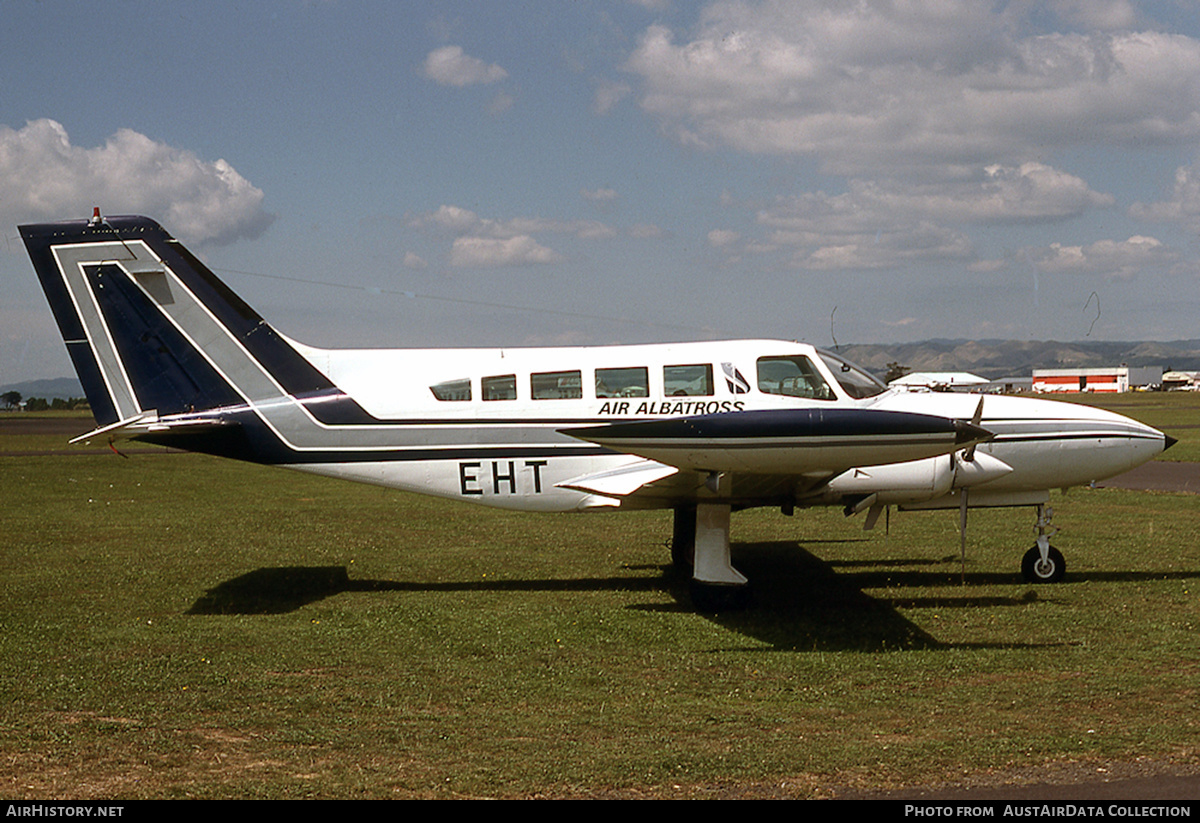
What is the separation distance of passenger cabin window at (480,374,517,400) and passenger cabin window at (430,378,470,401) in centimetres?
20

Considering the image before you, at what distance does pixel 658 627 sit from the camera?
10133 mm

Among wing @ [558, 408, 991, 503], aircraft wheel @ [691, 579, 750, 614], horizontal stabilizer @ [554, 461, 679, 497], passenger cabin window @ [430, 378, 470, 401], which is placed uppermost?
passenger cabin window @ [430, 378, 470, 401]

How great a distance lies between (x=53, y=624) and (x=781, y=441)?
7.48 meters

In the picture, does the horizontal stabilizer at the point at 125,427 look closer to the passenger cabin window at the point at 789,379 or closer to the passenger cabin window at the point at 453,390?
the passenger cabin window at the point at 453,390

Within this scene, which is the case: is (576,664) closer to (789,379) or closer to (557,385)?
(557,385)

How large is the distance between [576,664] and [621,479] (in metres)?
3.16

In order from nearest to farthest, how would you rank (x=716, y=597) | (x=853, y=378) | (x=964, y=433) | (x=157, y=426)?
(x=964, y=433), (x=716, y=597), (x=157, y=426), (x=853, y=378)

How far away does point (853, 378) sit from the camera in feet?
38.8

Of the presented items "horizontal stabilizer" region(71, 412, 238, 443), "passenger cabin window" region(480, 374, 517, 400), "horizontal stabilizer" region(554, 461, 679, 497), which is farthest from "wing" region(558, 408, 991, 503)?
"horizontal stabilizer" region(71, 412, 238, 443)

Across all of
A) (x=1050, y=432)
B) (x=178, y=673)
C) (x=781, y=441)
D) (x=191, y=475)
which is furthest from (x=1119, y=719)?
(x=191, y=475)

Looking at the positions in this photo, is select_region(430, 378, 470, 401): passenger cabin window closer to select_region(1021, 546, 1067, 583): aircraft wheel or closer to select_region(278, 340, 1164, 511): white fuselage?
select_region(278, 340, 1164, 511): white fuselage

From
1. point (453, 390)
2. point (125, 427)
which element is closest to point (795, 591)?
point (453, 390)

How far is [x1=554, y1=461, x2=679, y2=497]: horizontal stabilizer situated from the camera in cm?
1116
